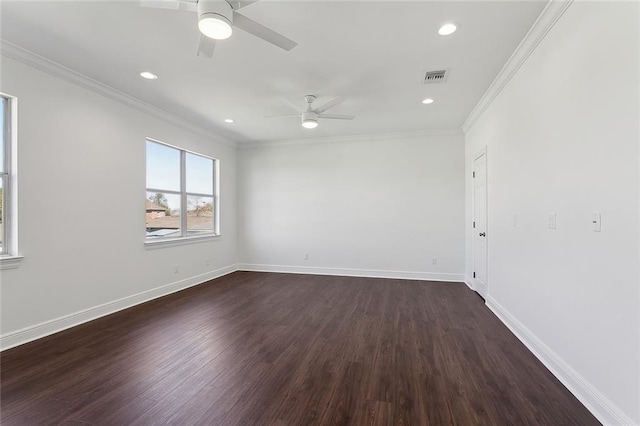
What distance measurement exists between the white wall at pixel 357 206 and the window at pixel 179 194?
0.88 metres

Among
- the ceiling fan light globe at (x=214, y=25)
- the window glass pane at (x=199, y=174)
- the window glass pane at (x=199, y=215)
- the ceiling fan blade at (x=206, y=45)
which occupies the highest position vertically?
the ceiling fan blade at (x=206, y=45)

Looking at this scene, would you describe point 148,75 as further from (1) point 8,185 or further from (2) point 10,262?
(2) point 10,262

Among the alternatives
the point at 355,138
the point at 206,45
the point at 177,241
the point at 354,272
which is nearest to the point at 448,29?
the point at 206,45

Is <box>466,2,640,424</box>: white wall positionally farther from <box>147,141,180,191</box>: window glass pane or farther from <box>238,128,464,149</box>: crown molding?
<box>147,141,180,191</box>: window glass pane

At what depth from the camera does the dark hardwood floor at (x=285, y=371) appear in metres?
1.74

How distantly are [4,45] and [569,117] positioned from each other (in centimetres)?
479

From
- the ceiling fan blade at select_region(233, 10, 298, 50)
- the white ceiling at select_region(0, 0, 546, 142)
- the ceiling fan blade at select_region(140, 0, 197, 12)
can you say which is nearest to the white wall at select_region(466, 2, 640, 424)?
the white ceiling at select_region(0, 0, 546, 142)

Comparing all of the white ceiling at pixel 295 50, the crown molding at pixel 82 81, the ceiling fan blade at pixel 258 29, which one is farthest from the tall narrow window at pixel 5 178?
the ceiling fan blade at pixel 258 29

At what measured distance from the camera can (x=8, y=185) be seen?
267 cm

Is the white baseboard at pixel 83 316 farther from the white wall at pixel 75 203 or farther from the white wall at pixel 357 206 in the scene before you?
the white wall at pixel 357 206

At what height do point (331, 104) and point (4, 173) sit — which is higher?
point (331, 104)

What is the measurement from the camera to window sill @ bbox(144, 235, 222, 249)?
411 cm

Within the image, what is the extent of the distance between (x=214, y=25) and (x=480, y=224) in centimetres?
415

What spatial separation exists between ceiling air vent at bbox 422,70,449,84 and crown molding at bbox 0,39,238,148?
12.3 feet
